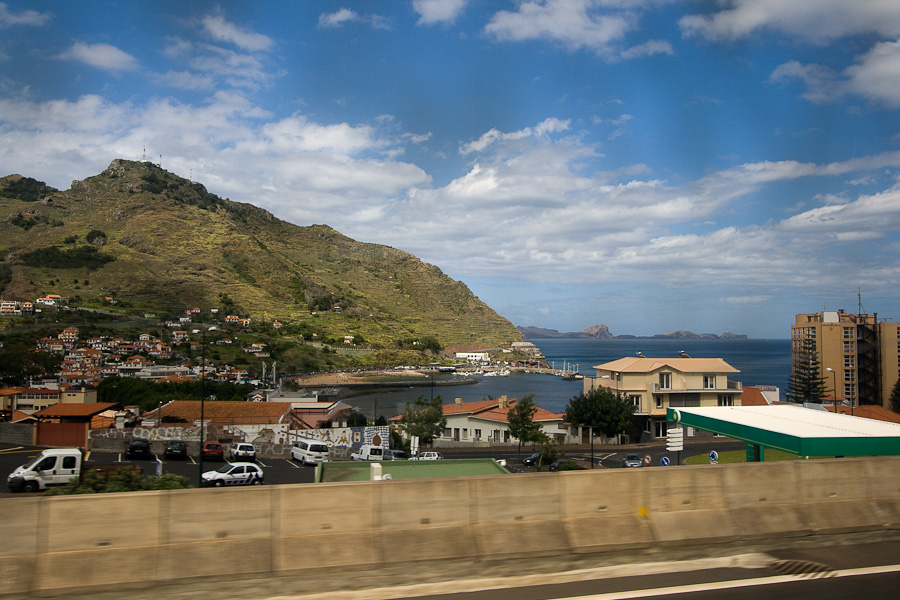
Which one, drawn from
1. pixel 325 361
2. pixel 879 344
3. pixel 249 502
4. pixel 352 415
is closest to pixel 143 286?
pixel 325 361

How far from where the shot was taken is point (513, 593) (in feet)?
20.5

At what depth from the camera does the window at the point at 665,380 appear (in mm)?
51719

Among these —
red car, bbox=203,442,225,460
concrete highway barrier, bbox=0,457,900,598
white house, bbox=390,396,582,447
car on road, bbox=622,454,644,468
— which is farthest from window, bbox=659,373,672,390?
concrete highway barrier, bbox=0,457,900,598

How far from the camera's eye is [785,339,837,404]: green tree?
69.7 meters

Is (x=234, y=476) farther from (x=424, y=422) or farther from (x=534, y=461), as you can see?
(x=424, y=422)

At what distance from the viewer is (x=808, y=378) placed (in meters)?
71.9

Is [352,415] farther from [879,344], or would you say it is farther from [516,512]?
[879,344]

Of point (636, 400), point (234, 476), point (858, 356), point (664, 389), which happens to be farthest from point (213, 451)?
point (858, 356)

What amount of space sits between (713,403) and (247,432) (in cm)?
3974

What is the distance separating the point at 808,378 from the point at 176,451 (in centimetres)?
7078

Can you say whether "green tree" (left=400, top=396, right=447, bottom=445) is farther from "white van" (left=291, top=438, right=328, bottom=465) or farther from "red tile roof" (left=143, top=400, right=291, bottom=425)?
"white van" (left=291, top=438, right=328, bottom=465)

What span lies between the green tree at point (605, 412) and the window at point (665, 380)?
4334 millimetres

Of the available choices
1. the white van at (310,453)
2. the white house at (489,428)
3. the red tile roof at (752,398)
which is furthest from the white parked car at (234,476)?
the red tile roof at (752,398)

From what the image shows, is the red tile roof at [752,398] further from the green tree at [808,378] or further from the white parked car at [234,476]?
the white parked car at [234,476]
